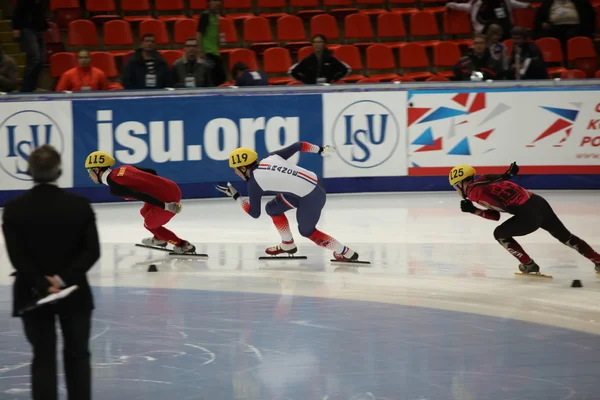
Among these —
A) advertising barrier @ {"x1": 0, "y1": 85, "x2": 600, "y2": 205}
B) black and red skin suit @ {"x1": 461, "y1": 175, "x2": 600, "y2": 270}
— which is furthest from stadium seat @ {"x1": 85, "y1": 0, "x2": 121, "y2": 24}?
black and red skin suit @ {"x1": 461, "y1": 175, "x2": 600, "y2": 270}

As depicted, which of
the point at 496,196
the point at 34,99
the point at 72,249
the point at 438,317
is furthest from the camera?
the point at 34,99

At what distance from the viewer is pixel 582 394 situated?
18.6ft

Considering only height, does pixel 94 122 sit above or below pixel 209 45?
below

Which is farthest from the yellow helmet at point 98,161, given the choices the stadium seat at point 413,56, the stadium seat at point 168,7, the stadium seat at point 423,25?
the stadium seat at point 423,25

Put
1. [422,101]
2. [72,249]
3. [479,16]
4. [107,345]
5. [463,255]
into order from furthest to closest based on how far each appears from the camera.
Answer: [479,16] < [422,101] < [463,255] < [107,345] < [72,249]

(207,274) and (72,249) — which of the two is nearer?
(72,249)

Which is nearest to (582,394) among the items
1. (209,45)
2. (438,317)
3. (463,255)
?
(438,317)

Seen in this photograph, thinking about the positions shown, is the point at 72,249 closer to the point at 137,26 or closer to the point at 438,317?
the point at 438,317

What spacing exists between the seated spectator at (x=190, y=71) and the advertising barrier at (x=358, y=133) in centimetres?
32

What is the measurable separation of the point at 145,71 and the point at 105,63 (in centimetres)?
194

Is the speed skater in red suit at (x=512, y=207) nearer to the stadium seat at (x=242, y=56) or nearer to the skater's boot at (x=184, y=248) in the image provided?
the skater's boot at (x=184, y=248)

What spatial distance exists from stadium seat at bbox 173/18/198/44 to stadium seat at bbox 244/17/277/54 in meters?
0.87

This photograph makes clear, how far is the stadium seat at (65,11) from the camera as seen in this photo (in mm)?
16359

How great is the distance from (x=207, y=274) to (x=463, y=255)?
2617 millimetres
